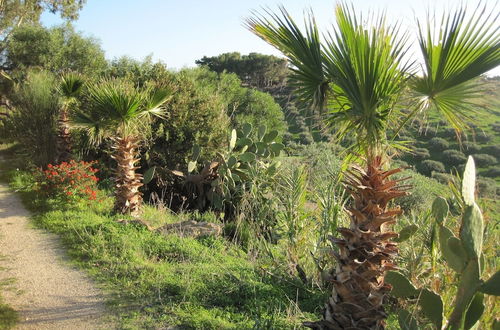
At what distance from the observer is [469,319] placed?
9.57ft

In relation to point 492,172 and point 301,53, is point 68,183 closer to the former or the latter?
point 301,53

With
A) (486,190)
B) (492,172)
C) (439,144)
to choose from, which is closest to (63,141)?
(486,190)

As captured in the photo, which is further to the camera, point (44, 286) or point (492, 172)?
point (492, 172)

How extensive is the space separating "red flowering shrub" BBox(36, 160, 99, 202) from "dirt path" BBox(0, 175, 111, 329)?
1302 millimetres

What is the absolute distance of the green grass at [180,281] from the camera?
12.7ft

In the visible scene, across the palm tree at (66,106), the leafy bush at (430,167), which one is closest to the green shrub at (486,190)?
the leafy bush at (430,167)

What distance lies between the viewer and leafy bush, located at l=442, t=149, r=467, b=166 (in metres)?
32.0

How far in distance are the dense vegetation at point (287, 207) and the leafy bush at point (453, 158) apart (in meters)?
27.0

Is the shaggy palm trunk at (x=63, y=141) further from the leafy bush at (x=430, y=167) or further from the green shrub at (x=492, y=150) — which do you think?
the green shrub at (x=492, y=150)

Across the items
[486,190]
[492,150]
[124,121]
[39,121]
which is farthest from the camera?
[492,150]

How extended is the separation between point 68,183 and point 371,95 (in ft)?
22.4

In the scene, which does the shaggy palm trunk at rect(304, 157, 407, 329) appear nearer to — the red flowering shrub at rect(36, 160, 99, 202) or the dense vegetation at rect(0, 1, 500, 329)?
the dense vegetation at rect(0, 1, 500, 329)

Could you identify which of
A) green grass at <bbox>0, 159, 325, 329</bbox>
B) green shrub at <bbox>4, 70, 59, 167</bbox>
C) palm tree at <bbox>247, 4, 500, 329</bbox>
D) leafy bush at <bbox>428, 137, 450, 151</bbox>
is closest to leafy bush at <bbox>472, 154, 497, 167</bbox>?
leafy bush at <bbox>428, 137, 450, 151</bbox>

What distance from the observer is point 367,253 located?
3.26 m
